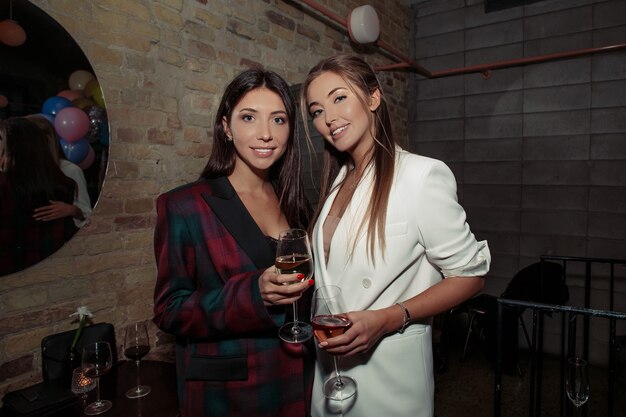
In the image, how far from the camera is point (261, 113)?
1411 millimetres

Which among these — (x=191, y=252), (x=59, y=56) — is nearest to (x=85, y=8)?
(x=59, y=56)

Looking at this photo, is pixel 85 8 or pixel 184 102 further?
pixel 184 102

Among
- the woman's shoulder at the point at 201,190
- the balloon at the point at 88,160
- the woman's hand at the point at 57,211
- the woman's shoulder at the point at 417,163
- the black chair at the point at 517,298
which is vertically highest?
the balloon at the point at 88,160

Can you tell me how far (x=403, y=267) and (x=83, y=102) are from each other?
4.85 ft

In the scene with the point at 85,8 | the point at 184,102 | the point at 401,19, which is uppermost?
the point at 401,19

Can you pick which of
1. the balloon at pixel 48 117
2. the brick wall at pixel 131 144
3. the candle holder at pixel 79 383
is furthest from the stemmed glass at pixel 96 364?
the balloon at pixel 48 117

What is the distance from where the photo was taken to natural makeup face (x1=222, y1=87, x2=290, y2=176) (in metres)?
1.41

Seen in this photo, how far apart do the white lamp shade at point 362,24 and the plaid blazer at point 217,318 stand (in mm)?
2769

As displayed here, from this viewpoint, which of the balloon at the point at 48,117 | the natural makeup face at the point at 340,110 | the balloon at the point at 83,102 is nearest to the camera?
the natural makeup face at the point at 340,110

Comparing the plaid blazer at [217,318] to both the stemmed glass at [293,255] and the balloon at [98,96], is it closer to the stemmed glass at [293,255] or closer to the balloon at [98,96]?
the stemmed glass at [293,255]

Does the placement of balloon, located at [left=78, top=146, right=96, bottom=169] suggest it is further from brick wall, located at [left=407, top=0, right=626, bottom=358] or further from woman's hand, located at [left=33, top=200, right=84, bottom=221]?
brick wall, located at [left=407, top=0, right=626, bottom=358]

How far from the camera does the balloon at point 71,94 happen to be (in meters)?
1.71

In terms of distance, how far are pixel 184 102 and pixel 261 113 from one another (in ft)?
3.28

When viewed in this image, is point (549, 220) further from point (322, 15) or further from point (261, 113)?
point (261, 113)
